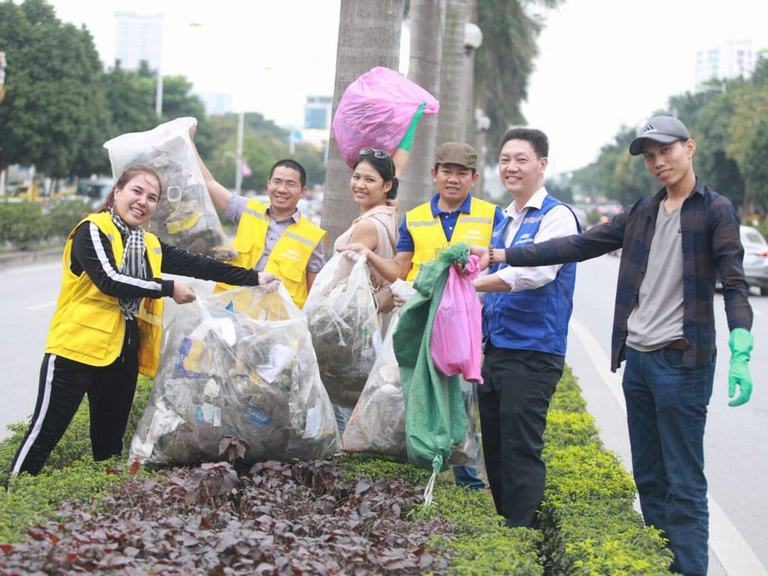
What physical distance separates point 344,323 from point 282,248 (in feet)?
2.73

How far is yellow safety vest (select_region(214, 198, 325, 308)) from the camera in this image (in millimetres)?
5910

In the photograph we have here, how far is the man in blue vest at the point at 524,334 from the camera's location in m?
4.82

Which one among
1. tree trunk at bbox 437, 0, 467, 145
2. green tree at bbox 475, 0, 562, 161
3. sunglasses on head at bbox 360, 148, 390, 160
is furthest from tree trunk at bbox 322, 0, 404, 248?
green tree at bbox 475, 0, 562, 161

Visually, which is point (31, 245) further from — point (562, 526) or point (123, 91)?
point (123, 91)

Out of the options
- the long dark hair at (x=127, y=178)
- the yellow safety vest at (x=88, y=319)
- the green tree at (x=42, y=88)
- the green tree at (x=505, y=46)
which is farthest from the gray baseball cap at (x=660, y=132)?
the green tree at (x=42, y=88)

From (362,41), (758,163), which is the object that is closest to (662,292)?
(362,41)

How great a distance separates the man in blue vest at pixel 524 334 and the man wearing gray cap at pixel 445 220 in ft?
0.83

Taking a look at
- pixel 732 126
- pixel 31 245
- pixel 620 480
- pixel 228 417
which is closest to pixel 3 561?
pixel 228 417

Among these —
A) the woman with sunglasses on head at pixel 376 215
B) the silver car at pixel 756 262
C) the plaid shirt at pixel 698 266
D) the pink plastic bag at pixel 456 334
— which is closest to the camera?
the plaid shirt at pixel 698 266

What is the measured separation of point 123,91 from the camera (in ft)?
175

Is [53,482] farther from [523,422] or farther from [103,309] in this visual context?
[523,422]

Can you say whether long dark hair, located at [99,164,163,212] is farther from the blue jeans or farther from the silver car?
the silver car

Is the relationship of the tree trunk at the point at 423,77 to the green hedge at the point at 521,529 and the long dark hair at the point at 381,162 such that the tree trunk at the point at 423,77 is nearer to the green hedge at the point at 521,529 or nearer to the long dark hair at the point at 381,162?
the long dark hair at the point at 381,162

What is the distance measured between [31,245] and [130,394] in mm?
21177
